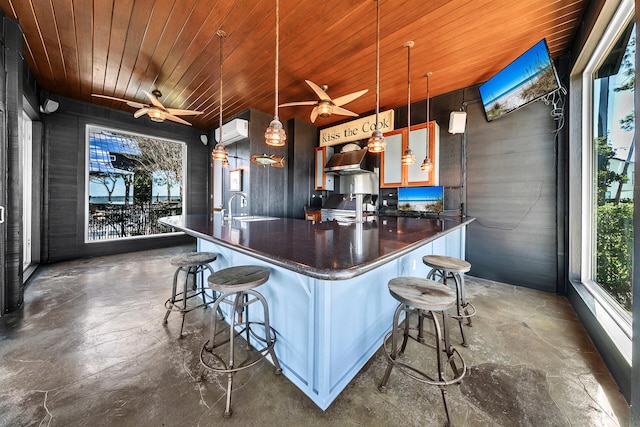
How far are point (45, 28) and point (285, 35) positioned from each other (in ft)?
8.57

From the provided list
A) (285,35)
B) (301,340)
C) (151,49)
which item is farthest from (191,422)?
(151,49)

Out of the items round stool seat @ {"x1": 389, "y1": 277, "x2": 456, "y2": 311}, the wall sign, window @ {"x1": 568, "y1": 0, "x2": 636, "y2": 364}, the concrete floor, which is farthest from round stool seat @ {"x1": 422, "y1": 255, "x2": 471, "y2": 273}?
the wall sign

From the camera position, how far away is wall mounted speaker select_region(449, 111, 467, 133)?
361cm

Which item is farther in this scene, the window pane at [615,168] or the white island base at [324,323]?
the window pane at [615,168]

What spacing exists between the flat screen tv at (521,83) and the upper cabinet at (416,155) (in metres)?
0.81

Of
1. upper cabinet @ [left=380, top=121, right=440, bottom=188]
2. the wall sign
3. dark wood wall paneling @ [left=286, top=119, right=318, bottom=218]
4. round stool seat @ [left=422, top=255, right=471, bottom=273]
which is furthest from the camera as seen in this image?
dark wood wall paneling @ [left=286, top=119, right=318, bottom=218]

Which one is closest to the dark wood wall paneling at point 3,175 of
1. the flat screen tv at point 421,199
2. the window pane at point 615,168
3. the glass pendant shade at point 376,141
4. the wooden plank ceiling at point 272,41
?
the wooden plank ceiling at point 272,41

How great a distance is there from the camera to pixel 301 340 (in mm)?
1498

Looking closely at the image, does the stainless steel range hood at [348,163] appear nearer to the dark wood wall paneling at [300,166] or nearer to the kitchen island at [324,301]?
the dark wood wall paneling at [300,166]

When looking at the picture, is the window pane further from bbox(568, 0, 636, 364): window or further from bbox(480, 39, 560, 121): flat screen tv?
bbox(480, 39, 560, 121): flat screen tv

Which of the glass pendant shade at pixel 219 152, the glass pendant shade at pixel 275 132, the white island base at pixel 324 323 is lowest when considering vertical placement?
the white island base at pixel 324 323

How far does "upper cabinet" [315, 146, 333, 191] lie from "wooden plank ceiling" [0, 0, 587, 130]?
160 cm

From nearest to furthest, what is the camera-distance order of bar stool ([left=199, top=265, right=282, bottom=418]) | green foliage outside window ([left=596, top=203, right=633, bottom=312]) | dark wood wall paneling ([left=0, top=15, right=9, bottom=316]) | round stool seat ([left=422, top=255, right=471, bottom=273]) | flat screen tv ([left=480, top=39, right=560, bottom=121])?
bar stool ([left=199, top=265, right=282, bottom=418])
green foliage outside window ([left=596, top=203, right=633, bottom=312])
round stool seat ([left=422, top=255, right=471, bottom=273])
dark wood wall paneling ([left=0, top=15, right=9, bottom=316])
flat screen tv ([left=480, top=39, right=560, bottom=121])

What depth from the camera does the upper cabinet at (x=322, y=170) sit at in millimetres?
5363
